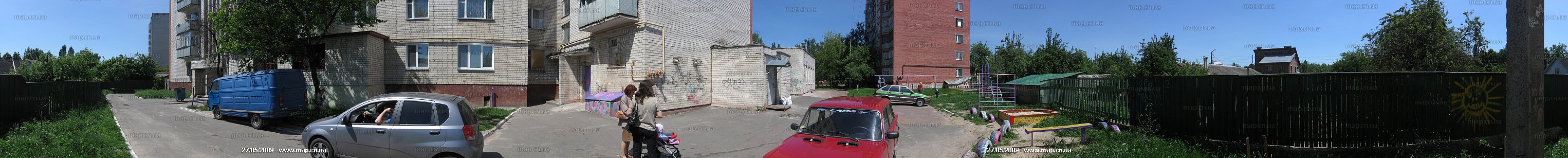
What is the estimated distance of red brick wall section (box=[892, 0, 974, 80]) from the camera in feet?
147

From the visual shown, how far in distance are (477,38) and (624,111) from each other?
12737mm

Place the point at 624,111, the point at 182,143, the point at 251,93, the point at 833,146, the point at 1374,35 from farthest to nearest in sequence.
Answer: the point at 1374,35 < the point at 251,93 < the point at 182,143 < the point at 624,111 < the point at 833,146

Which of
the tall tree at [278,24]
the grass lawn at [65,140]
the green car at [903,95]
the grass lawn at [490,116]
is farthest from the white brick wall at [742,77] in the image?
the grass lawn at [65,140]

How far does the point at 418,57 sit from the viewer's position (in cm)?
1712

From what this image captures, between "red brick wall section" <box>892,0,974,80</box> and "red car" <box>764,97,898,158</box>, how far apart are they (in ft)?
126

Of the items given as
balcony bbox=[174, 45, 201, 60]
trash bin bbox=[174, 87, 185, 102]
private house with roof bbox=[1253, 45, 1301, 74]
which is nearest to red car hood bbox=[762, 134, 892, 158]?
trash bin bbox=[174, 87, 185, 102]

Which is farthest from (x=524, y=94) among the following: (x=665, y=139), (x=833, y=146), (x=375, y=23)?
(x=833, y=146)

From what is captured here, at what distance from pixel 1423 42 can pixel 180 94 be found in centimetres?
4161

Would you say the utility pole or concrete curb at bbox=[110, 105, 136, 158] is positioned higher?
the utility pole

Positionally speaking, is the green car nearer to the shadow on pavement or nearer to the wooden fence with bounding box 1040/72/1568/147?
the wooden fence with bounding box 1040/72/1568/147

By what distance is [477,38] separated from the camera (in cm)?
1714

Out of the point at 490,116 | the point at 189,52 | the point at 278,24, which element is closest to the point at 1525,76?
the point at 490,116

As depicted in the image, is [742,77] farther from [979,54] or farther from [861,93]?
[979,54]

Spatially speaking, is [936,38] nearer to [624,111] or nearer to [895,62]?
[895,62]
